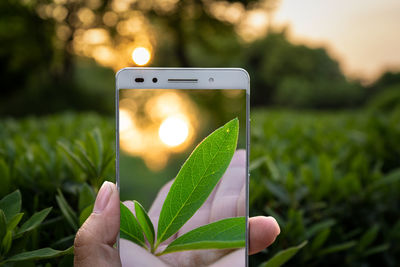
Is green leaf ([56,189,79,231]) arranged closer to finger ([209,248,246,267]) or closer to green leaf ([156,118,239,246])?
green leaf ([156,118,239,246])

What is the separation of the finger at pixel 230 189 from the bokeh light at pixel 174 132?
242 mm

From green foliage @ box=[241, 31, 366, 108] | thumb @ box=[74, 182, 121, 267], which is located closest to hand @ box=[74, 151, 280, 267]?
thumb @ box=[74, 182, 121, 267]

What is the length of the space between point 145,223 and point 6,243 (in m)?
0.35

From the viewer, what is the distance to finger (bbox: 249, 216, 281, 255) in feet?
3.75

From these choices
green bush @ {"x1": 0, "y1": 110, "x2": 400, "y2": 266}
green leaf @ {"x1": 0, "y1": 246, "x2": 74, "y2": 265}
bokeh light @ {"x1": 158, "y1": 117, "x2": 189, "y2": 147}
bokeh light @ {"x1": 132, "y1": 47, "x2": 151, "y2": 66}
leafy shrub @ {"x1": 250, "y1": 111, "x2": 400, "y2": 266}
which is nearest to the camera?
green leaf @ {"x1": 0, "y1": 246, "x2": 74, "y2": 265}

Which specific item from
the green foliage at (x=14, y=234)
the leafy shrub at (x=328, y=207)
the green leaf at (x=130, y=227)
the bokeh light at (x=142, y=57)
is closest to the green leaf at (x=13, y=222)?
the green foliage at (x=14, y=234)

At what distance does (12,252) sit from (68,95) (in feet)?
62.2

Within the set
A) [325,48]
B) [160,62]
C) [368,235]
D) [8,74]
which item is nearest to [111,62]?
[160,62]

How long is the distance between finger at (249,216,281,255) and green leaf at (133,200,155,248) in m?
0.33

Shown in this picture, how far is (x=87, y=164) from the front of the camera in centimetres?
124

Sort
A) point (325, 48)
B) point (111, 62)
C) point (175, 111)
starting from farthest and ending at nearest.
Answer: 1. point (325, 48)
2. point (111, 62)
3. point (175, 111)

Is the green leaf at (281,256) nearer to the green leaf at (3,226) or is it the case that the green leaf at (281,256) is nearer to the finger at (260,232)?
the finger at (260,232)

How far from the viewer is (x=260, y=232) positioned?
44.9 inches

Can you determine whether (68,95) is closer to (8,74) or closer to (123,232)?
(8,74)
